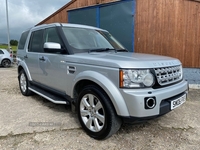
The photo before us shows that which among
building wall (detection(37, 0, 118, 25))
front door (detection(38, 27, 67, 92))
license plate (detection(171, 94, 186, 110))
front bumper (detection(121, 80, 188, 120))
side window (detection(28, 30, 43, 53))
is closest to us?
front bumper (detection(121, 80, 188, 120))

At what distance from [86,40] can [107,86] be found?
1453 mm

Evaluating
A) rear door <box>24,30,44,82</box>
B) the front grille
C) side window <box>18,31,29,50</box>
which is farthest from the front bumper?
side window <box>18,31,29,50</box>

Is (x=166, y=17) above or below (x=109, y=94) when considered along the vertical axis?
above

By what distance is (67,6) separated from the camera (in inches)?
377

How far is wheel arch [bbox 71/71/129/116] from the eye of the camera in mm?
2268

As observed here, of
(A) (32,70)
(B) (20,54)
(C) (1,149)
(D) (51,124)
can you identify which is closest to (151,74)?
(D) (51,124)

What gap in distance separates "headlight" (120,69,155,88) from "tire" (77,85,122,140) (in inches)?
14.5

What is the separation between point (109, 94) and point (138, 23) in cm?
521

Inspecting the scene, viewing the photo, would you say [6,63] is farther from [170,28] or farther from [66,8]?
[170,28]

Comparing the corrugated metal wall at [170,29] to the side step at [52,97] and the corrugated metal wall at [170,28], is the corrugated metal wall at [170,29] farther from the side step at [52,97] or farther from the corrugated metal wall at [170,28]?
the side step at [52,97]

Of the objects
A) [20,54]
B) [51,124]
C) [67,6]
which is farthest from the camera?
[67,6]

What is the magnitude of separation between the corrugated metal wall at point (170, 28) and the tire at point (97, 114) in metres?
4.58

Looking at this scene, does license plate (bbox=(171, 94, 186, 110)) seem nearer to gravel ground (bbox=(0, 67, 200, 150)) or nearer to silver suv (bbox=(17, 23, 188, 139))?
silver suv (bbox=(17, 23, 188, 139))

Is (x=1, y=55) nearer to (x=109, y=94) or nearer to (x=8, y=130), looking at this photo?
(x=8, y=130)
